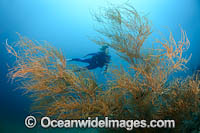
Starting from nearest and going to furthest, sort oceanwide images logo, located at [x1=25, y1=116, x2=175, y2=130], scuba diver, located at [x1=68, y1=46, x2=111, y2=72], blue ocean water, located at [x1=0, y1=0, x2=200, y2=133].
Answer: oceanwide images logo, located at [x1=25, y1=116, x2=175, y2=130], scuba diver, located at [x1=68, y1=46, x2=111, y2=72], blue ocean water, located at [x1=0, y1=0, x2=200, y2=133]

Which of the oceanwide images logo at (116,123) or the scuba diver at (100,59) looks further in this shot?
the scuba diver at (100,59)

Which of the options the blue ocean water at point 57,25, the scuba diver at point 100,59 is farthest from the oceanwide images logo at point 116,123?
the blue ocean water at point 57,25

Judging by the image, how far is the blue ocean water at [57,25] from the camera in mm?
8319

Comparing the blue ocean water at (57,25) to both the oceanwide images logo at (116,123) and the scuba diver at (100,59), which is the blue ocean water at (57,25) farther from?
the oceanwide images logo at (116,123)

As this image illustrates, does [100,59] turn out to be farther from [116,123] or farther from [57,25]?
[57,25]

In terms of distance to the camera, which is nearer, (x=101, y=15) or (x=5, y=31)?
(x=101, y=15)

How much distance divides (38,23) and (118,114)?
321 inches

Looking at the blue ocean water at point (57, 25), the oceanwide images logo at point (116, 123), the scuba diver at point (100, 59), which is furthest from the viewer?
the blue ocean water at point (57, 25)

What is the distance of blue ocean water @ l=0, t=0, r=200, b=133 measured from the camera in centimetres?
832

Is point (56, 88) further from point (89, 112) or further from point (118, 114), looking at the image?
point (118, 114)

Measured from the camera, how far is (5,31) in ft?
26.8

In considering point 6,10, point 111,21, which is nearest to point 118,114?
point 111,21

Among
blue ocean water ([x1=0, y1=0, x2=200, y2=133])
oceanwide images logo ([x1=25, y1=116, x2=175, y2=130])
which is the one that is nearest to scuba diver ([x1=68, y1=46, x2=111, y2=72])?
oceanwide images logo ([x1=25, y1=116, x2=175, y2=130])

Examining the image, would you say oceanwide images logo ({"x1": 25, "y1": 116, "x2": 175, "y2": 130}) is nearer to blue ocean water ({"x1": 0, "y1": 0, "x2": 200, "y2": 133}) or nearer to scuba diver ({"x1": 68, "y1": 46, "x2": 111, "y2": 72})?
scuba diver ({"x1": 68, "y1": 46, "x2": 111, "y2": 72})
